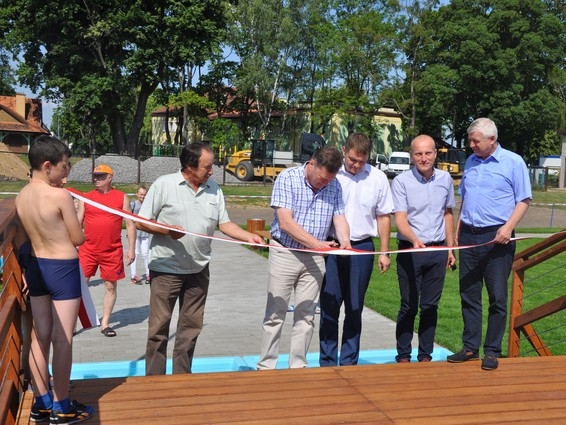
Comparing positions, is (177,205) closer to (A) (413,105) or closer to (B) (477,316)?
(B) (477,316)

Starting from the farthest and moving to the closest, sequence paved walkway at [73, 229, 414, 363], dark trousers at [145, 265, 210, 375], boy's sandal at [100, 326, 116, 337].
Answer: boy's sandal at [100, 326, 116, 337] → paved walkway at [73, 229, 414, 363] → dark trousers at [145, 265, 210, 375]

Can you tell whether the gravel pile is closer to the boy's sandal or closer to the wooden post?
the wooden post

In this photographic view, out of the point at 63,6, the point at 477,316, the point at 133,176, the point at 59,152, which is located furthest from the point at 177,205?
the point at 63,6

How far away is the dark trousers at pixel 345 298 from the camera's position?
5.65 metres

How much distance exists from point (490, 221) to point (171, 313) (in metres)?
2.52

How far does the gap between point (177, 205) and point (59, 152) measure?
1.41 m

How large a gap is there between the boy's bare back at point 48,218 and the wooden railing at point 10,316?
0.32ft

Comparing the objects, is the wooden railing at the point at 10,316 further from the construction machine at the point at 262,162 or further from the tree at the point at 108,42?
the tree at the point at 108,42

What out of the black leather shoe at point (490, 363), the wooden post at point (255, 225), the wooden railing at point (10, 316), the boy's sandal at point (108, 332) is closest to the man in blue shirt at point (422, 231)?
the black leather shoe at point (490, 363)

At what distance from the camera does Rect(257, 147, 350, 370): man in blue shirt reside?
523cm

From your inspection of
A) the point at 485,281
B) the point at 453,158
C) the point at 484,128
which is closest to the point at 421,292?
the point at 485,281

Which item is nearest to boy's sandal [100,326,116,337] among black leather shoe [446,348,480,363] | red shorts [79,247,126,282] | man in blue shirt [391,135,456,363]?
red shorts [79,247,126,282]

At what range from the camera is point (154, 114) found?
9506cm

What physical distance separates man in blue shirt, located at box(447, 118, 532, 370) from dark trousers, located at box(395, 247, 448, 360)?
0.75 feet
